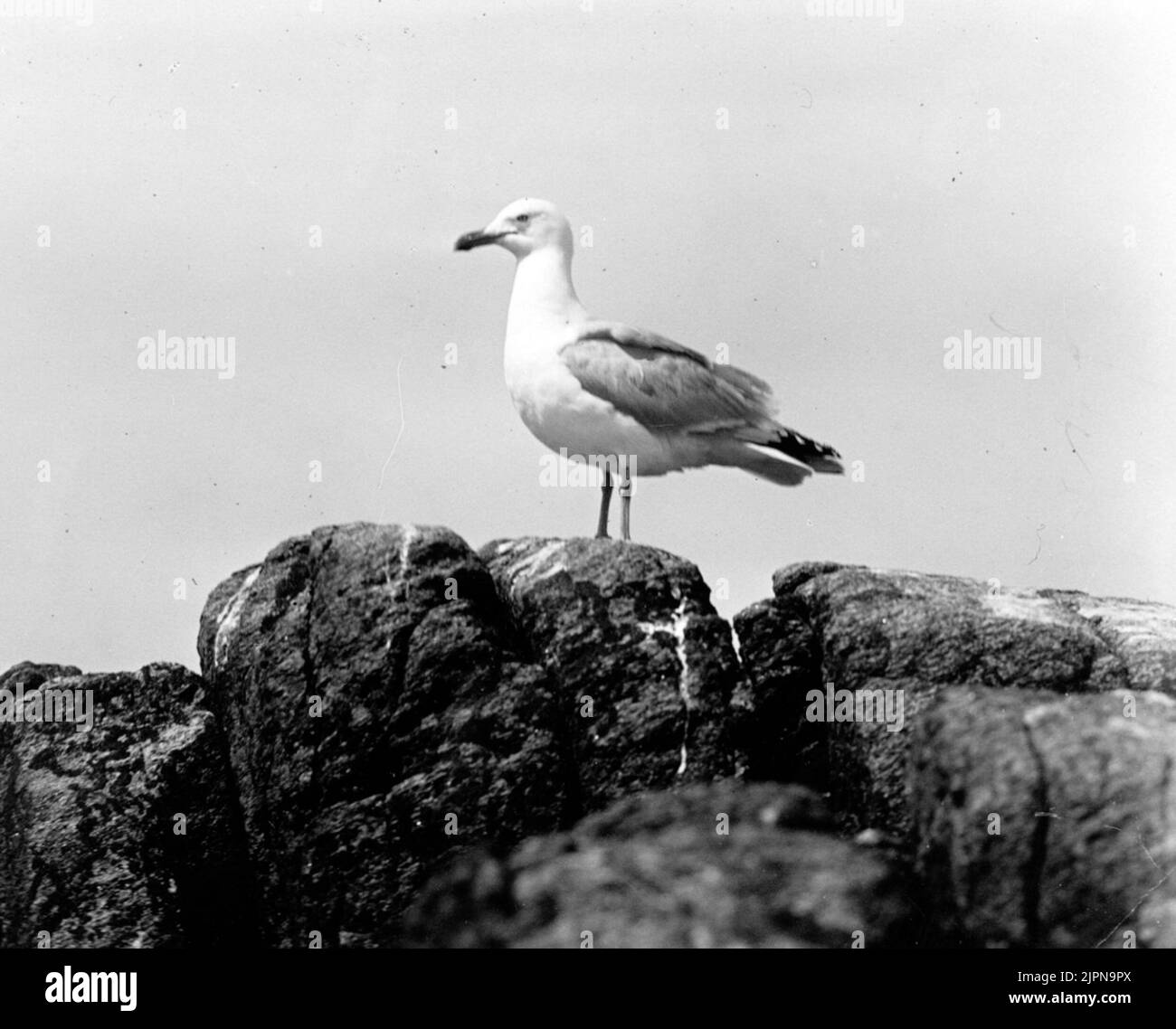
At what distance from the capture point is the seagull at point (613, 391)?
725 inches

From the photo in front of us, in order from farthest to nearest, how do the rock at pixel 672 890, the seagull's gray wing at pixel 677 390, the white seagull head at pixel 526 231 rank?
the white seagull head at pixel 526 231, the seagull's gray wing at pixel 677 390, the rock at pixel 672 890

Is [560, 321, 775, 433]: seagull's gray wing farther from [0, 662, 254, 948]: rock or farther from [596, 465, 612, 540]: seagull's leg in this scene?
[0, 662, 254, 948]: rock

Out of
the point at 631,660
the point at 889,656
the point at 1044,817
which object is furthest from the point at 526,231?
the point at 1044,817

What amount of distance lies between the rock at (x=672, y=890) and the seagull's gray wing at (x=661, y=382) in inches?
368

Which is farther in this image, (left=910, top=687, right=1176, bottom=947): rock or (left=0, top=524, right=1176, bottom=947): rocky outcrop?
(left=0, top=524, right=1176, bottom=947): rocky outcrop

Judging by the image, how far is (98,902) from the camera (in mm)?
15531

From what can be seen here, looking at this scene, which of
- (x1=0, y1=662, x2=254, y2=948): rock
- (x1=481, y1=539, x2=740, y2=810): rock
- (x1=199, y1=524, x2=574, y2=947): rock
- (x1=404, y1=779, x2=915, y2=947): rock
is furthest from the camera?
(x1=0, y1=662, x2=254, y2=948): rock

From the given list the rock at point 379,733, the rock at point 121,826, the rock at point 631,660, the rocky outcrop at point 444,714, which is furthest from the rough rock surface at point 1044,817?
the rock at point 121,826

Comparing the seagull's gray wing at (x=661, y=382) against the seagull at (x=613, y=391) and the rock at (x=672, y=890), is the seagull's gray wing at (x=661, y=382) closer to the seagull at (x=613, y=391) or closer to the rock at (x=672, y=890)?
the seagull at (x=613, y=391)

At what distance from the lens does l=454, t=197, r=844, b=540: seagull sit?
18.4 meters

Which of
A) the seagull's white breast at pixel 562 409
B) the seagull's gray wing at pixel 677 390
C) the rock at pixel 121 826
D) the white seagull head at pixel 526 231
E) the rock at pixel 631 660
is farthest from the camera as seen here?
the white seagull head at pixel 526 231

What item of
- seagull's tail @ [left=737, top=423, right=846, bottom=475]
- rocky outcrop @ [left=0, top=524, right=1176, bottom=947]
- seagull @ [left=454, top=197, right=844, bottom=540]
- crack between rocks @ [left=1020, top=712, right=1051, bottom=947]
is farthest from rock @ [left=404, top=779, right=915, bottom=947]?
seagull's tail @ [left=737, top=423, right=846, bottom=475]

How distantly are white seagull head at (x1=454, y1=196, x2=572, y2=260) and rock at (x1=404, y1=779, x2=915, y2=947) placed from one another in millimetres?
10968

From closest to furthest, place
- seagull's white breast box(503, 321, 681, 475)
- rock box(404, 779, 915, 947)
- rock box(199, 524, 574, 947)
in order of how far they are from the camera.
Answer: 1. rock box(404, 779, 915, 947)
2. rock box(199, 524, 574, 947)
3. seagull's white breast box(503, 321, 681, 475)
